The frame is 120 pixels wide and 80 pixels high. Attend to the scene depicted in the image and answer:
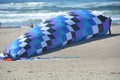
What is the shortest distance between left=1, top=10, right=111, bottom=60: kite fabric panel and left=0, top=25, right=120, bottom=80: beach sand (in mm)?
284

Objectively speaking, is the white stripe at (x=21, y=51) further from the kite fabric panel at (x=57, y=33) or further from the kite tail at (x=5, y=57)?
the kite tail at (x=5, y=57)

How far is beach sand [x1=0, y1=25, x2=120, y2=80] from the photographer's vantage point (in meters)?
8.84

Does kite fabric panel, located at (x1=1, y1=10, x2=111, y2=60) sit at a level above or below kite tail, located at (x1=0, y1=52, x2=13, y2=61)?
above

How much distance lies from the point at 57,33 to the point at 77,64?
13.1 ft

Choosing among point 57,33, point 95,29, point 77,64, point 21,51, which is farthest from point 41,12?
point 77,64

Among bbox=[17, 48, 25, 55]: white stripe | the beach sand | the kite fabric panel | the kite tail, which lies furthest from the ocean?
bbox=[17, 48, 25, 55]: white stripe

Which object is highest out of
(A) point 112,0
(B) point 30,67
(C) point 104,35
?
(B) point 30,67

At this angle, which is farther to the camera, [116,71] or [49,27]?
[49,27]

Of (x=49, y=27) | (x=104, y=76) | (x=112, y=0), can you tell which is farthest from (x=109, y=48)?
(x=112, y=0)

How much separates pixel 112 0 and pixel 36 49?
36.9m

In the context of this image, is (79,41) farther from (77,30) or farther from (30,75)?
(30,75)

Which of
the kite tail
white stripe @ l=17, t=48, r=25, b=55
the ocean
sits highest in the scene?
white stripe @ l=17, t=48, r=25, b=55

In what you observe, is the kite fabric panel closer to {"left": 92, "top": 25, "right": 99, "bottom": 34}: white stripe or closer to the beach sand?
{"left": 92, "top": 25, "right": 99, "bottom": 34}: white stripe

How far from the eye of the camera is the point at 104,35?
17.4 metres
